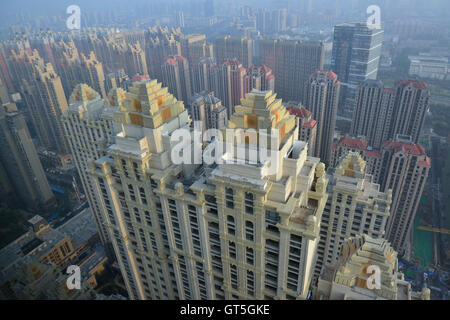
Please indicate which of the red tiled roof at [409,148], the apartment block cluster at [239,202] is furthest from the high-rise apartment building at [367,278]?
the red tiled roof at [409,148]

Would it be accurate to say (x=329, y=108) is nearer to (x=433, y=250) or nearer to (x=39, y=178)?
(x=433, y=250)

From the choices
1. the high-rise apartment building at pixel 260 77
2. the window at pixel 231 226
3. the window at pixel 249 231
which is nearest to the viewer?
the window at pixel 249 231

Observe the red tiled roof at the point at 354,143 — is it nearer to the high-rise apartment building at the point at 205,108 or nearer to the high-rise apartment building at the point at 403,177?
the high-rise apartment building at the point at 403,177

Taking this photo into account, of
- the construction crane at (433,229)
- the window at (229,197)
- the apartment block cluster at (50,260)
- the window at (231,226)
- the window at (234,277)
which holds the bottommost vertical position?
the construction crane at (433,229)

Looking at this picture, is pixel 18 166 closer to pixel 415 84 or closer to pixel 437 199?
pixel 415 84
